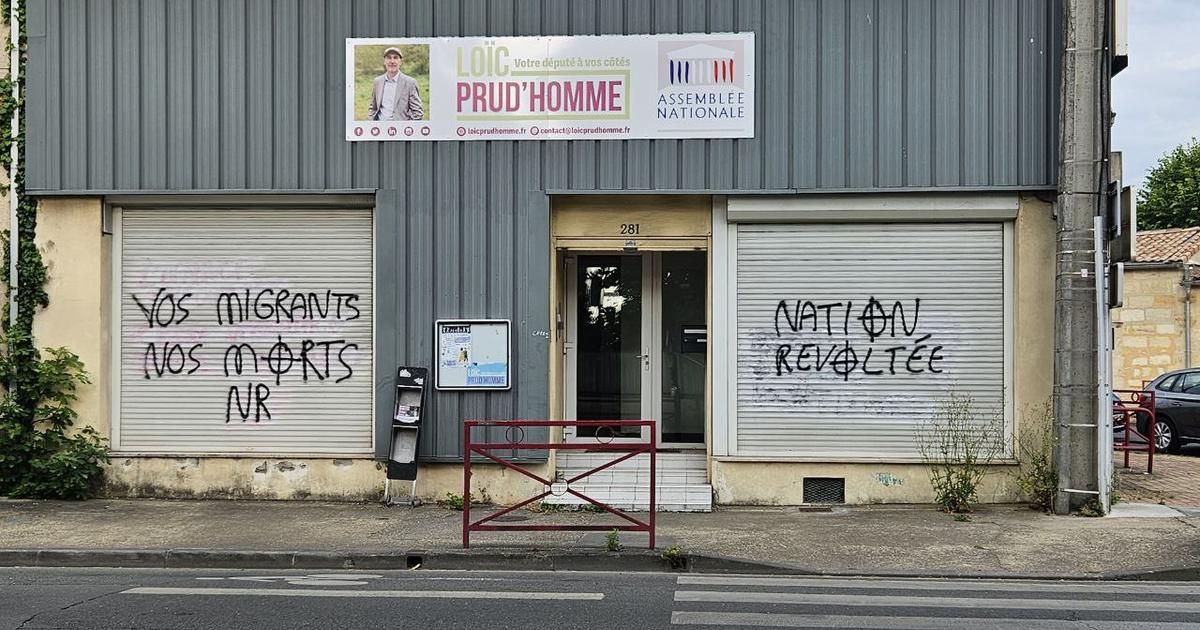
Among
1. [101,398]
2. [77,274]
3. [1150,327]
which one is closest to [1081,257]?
[101,398]

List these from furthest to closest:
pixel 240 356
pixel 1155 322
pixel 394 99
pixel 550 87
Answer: pixel 1155 322
pixel 240 356
pixel 394 99
pixel 550 87

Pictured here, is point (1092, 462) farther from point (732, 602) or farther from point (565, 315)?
point (565, 315)

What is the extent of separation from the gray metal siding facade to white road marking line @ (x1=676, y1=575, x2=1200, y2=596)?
354 centimetres

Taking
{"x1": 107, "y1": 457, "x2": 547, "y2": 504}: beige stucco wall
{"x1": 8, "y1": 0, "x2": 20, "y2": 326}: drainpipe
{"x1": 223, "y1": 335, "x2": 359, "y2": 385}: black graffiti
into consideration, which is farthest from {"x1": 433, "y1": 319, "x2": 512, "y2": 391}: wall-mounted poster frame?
{"x1": 8, "y1": 0, "x2": 20, "y2": 326}: drainpipe

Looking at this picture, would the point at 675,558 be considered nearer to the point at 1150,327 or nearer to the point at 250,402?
the point at 250,402

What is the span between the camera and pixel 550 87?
35.4 ft

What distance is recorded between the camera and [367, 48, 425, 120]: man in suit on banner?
1091 centimetres

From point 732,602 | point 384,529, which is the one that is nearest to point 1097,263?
point 732,602

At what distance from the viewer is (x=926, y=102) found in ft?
34.7

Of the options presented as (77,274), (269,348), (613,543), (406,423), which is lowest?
(613,543)

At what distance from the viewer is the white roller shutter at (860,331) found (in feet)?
35.6

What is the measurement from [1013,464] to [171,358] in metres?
8.91

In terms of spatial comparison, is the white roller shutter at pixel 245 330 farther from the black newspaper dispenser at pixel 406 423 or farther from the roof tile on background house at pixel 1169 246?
the roof tile on background house at pixel 1169 246

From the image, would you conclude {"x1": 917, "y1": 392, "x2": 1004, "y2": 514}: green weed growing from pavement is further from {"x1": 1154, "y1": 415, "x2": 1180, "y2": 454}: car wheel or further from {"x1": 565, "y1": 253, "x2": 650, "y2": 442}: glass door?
{"x1": 1154, "y1": 415, "x2": 1180, "y2": 454}: car wheel
